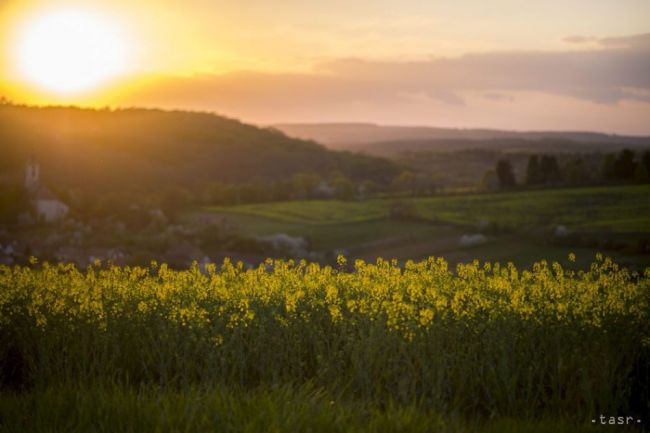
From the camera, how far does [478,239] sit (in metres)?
25.9

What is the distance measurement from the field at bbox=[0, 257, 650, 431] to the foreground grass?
0.02m

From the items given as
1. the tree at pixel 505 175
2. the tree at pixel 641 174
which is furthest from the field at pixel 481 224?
the tree at pixel 505 175

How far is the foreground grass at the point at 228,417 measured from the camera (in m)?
6.32

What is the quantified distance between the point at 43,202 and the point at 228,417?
1023 inches

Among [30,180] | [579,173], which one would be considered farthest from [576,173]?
[30,180]

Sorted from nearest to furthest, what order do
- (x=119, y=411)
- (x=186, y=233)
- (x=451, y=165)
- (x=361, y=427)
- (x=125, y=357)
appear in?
(x=361, y=427), (x=119, y=411), (x=125, y=357), (x=186, y=233), (x=451, y=165)

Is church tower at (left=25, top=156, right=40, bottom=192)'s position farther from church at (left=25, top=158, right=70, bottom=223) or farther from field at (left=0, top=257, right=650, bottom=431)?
field at (left=0, top=257, right=650, bottom=431)

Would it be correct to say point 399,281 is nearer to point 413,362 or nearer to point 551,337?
point 413,362

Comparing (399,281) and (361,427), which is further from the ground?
(399,281)

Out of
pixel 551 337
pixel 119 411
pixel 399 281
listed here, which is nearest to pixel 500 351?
pixel 551 337

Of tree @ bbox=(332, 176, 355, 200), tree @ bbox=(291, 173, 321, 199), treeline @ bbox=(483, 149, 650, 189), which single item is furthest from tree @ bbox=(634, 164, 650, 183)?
tree @ bbox=(291, 173, 321, 199)

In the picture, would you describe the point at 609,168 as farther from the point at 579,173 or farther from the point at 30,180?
the point at 30,180

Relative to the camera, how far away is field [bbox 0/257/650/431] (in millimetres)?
6871

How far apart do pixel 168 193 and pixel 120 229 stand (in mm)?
10047
